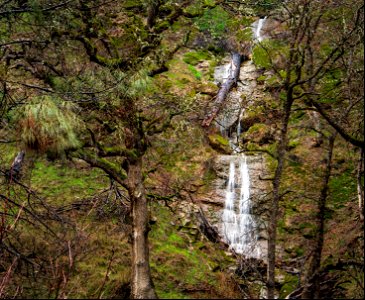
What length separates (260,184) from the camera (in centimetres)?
1054

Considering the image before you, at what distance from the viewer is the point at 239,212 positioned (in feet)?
33.9

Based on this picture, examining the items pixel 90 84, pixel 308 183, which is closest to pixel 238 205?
pixel 308 183

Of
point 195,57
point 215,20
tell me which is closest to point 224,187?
point 215,20

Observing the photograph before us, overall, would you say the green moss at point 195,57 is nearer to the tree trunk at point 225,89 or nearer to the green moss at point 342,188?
the tree trunk at point 225,89

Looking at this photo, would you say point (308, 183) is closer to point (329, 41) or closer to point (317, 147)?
point (317, 147)

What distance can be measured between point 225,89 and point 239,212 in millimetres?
3530

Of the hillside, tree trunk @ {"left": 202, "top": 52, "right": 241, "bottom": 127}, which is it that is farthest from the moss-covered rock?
tree trunk @ {"left": 202, "top": 52, "right": 241, "bottom": 127}

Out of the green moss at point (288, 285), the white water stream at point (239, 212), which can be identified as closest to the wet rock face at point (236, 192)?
the white water stream at point (239, 212)

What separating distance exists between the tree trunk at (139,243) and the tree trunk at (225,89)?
1670mm

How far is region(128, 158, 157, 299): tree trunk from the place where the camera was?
19.5ft

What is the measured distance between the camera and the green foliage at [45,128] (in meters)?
3.81

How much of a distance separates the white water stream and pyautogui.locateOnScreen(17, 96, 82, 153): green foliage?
5.77 m

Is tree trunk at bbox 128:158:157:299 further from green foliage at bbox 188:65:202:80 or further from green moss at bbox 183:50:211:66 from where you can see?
green moss at bbox 183:50:211:66

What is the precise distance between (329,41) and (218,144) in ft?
18.7
